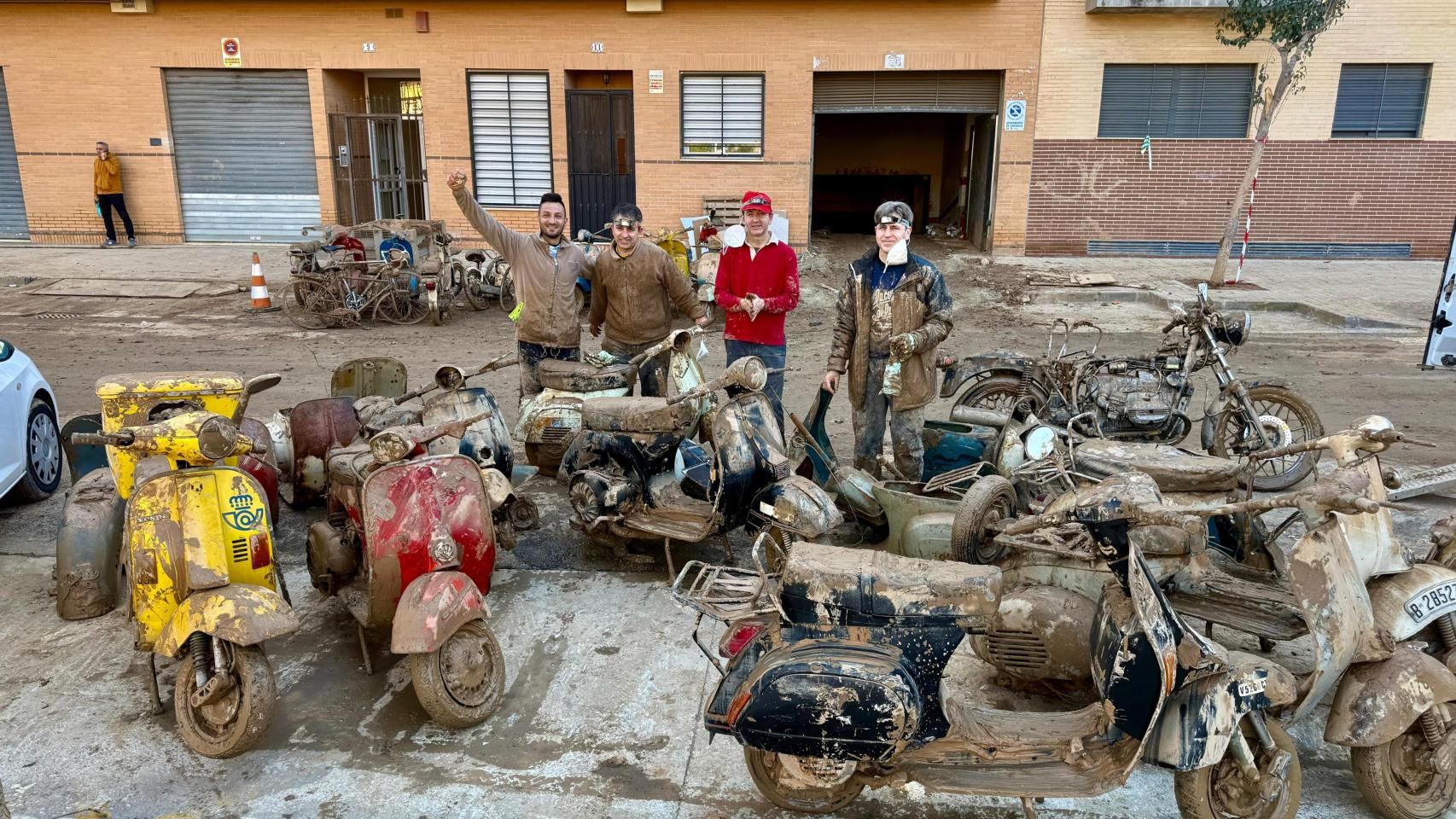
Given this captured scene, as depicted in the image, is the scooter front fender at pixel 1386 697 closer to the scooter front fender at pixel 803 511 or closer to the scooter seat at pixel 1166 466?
the scooter seat at pixel 1166 466

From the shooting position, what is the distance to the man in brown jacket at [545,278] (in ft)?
20.0

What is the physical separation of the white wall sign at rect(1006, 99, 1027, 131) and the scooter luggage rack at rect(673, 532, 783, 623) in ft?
44.4

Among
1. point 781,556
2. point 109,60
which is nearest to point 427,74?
point 109,60

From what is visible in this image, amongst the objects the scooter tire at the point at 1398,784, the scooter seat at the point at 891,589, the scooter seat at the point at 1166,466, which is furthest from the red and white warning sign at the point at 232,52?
the scooter tire at the point at 1398,784

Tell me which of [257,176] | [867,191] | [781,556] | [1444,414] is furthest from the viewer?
[867,191]

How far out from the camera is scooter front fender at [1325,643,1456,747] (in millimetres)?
3000

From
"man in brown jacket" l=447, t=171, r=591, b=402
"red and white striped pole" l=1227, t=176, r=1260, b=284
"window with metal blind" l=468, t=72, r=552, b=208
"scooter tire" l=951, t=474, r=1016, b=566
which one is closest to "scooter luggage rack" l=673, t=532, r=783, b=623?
"scooter tire" l=951, t=474, r=1016, b=566

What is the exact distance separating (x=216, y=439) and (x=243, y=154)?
15.3 metres

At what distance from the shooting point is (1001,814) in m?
3.17

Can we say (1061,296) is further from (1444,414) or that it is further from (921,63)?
(1444,414)

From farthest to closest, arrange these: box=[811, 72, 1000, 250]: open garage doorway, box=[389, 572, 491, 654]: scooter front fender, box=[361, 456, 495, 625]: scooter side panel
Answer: box=[811, 72, 1000, 250]: open garage doorway → box=[361, 456, 495, 625]: scooter side panel → box=[389, 572, 491, 654]: scooter front fender

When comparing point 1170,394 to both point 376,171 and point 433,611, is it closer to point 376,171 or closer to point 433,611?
point 433,611

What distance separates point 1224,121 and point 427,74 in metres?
13.0

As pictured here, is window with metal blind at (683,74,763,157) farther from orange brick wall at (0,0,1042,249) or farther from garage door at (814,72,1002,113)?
garage door at (814,72,1002,113)
